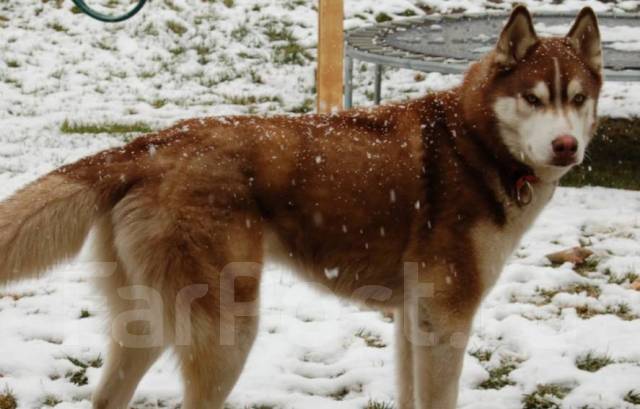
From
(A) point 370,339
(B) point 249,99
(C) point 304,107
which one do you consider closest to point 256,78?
(B) point 249,99

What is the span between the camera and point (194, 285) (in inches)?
105

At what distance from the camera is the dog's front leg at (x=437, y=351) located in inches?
118

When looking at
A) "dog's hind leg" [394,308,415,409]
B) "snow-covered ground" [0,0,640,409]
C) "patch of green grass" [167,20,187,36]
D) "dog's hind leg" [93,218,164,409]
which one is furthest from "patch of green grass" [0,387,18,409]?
"patch of green grass" [167,20,187,36]

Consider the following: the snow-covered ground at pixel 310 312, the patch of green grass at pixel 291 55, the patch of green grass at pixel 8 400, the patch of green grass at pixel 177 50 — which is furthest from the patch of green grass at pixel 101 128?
the patch of green grass at pixel 8 400

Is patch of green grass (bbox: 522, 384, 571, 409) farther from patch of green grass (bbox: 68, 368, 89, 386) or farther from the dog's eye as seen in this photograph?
patch of green grass (bbox: 68, 368, 89, 386)

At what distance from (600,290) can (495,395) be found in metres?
1.37

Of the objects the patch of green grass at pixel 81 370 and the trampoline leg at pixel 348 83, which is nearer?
the patch of green grass at pixel 81 370

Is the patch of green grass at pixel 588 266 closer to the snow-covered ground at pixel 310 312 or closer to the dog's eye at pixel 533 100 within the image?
the snow-covered ground at pixel 310 312

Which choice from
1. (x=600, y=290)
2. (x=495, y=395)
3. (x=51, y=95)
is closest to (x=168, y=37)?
(x=51, y=95)

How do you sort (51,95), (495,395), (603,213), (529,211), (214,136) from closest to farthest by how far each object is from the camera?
(214,136)
(529,211)
(495,395)
(603,213)
(51,95)

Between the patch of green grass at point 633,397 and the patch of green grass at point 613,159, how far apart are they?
314 centimetres

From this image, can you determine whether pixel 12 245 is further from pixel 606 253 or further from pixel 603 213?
pixel 603 213

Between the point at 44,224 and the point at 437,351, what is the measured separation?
143 centimetres

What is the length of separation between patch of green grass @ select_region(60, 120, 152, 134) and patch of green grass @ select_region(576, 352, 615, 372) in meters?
4.91
